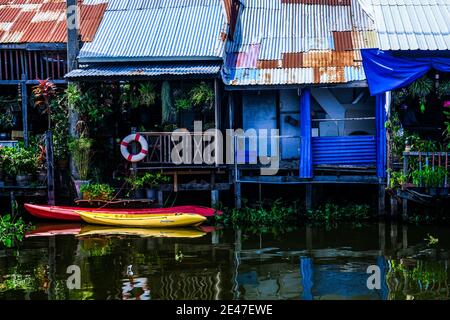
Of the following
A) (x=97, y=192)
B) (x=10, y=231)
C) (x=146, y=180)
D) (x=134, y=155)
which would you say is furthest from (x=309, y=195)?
(x=10, y=231)

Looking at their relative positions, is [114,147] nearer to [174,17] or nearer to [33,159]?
[33,159]

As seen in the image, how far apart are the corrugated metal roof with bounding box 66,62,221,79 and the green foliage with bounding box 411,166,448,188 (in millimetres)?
5428

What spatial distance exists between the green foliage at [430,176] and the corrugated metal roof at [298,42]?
285 cm

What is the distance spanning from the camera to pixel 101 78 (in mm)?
16328

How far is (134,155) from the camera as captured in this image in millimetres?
16266

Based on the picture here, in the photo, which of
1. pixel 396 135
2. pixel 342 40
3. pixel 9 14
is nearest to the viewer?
pixel 396 135

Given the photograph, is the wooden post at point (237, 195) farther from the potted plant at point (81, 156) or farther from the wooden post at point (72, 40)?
the wooden post at point (72, 40)

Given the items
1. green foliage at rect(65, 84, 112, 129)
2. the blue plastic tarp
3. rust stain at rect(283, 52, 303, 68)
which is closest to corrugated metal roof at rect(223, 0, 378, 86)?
rust stain at rect(283, 52, 303, 68)

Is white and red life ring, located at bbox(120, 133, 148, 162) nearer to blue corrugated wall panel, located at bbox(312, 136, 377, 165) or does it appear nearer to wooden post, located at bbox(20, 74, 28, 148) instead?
wooden post, located at bbox(20, 74, 28, 148)

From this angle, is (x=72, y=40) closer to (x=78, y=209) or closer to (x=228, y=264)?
(x=78, y=209)

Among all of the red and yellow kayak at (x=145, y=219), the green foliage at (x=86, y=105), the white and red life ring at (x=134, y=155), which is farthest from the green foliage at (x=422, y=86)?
the green foliage at (x=86, y=105)

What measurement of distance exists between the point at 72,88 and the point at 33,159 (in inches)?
85.7

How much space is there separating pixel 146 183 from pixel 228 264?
476cm

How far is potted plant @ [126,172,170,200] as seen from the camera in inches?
645
